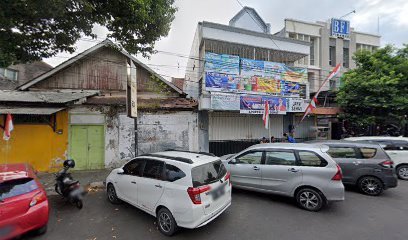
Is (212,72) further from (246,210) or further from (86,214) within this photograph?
(86,214)

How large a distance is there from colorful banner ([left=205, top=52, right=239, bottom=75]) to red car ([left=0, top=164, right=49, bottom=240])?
817 cm

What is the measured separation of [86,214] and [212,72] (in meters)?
7.85

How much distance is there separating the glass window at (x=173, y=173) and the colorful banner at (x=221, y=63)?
22.6ft

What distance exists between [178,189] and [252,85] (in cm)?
838

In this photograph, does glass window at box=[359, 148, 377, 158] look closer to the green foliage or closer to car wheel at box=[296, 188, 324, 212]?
car wheel at box=[296, 188, 324, 212]

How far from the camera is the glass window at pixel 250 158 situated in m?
5.98

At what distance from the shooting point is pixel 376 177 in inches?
241

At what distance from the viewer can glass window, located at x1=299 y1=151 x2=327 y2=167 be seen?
5.13 metres

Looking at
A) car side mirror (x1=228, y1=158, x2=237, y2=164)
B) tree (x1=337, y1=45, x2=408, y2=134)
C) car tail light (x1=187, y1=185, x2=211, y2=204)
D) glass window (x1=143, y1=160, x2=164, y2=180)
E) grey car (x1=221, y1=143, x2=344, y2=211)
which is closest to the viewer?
car tail light (x1=187, y1=185, x2=211, y2=204)

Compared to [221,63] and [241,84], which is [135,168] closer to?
[221,63]

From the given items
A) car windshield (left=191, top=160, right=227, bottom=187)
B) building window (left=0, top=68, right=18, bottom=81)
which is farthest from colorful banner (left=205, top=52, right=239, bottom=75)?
building window (left=0, top=68, right=18, bottom=81)

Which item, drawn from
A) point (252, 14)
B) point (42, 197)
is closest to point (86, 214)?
point (42, 197)

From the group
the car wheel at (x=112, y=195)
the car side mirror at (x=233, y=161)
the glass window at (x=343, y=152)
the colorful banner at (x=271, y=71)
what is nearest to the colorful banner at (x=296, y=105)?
the colorful banner at (x=271, y=71)

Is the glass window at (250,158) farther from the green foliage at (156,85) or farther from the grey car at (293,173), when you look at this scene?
the green foliage at (156,85)
